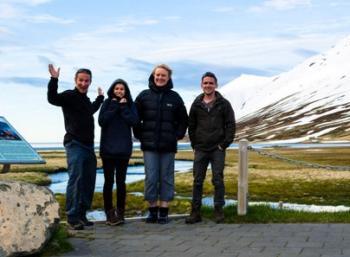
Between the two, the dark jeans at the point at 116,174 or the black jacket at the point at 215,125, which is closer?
the dark jeans at the point at 116,174

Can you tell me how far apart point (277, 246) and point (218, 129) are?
3.64 metres

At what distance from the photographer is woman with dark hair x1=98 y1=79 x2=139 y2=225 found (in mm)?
12078

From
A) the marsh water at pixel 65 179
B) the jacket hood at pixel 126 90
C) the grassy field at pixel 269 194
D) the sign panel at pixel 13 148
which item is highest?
the jacket hood at pixel 126 90

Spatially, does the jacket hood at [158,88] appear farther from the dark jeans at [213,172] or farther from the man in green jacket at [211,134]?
the dark jeans at [213,172]

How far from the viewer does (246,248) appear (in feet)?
31.3

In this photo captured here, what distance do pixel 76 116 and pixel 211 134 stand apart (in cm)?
300

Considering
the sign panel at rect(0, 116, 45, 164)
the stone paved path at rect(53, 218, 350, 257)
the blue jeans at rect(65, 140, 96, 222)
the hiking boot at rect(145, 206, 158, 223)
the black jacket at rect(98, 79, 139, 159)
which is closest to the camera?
the stone paved path at rect(53, 218, 350, 257)

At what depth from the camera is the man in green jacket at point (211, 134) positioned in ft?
41.4

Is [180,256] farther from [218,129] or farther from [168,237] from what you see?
[218,129]

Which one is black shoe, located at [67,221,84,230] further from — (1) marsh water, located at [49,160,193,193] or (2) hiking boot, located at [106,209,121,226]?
(1) marsh water, located at [49,160,193,193]

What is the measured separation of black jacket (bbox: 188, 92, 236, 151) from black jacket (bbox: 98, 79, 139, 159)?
152cm

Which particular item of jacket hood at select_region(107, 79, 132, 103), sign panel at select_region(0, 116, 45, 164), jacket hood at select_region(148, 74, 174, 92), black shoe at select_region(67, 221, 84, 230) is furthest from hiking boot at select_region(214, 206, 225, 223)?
sign panel at select_region(0, 116, 45, 164)

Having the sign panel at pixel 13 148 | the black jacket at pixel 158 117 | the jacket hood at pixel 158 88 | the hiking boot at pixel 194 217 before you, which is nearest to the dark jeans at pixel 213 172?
the hiking boot at pixel 194 217

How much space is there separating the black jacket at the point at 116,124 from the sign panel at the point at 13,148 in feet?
5.71
